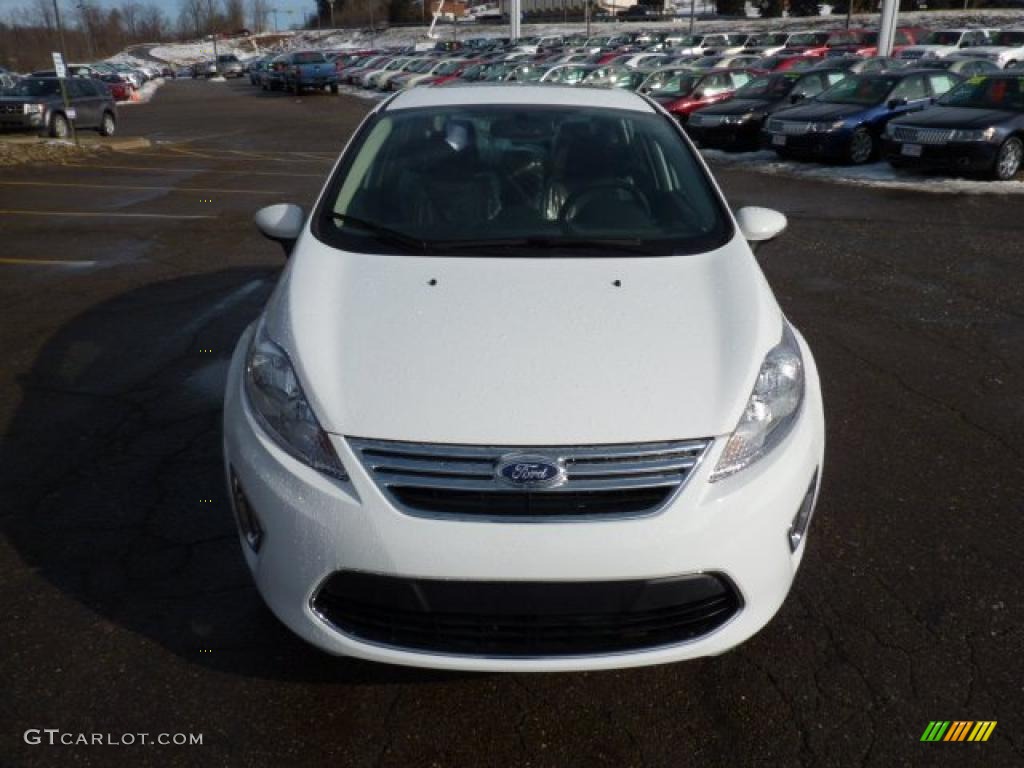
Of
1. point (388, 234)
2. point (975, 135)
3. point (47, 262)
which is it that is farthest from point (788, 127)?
point (388, 234)

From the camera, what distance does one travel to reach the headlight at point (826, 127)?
563 inches

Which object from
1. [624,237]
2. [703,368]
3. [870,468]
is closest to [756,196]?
[870,468]

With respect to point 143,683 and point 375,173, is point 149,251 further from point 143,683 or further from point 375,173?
point 143,683

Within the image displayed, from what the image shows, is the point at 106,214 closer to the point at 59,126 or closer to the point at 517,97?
the point at 517,97

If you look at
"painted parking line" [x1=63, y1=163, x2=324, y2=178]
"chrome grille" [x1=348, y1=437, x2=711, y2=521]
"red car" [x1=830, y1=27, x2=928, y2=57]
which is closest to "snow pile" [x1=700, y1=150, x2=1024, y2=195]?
"painted parking line" [x1=63, y1=163, x2=324, y2=178]

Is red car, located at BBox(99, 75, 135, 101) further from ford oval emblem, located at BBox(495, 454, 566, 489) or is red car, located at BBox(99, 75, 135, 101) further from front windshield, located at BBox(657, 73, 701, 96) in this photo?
ford oval emblem, located at BBox(495, 454, 566, 489)

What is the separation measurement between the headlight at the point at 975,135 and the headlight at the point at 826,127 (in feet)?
7.50

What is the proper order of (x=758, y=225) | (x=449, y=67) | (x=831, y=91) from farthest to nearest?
(x=449, y=67) → (x=831, y=91) → (x=758, y=225)

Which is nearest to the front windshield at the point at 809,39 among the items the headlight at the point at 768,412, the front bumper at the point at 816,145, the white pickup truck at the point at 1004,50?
the white pickup truck at the point at 1004,50

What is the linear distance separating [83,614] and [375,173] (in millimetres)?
2015

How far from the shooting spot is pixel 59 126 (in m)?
20.1

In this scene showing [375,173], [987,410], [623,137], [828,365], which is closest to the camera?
[375,173]

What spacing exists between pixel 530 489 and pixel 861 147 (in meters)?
14.2

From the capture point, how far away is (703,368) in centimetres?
254
